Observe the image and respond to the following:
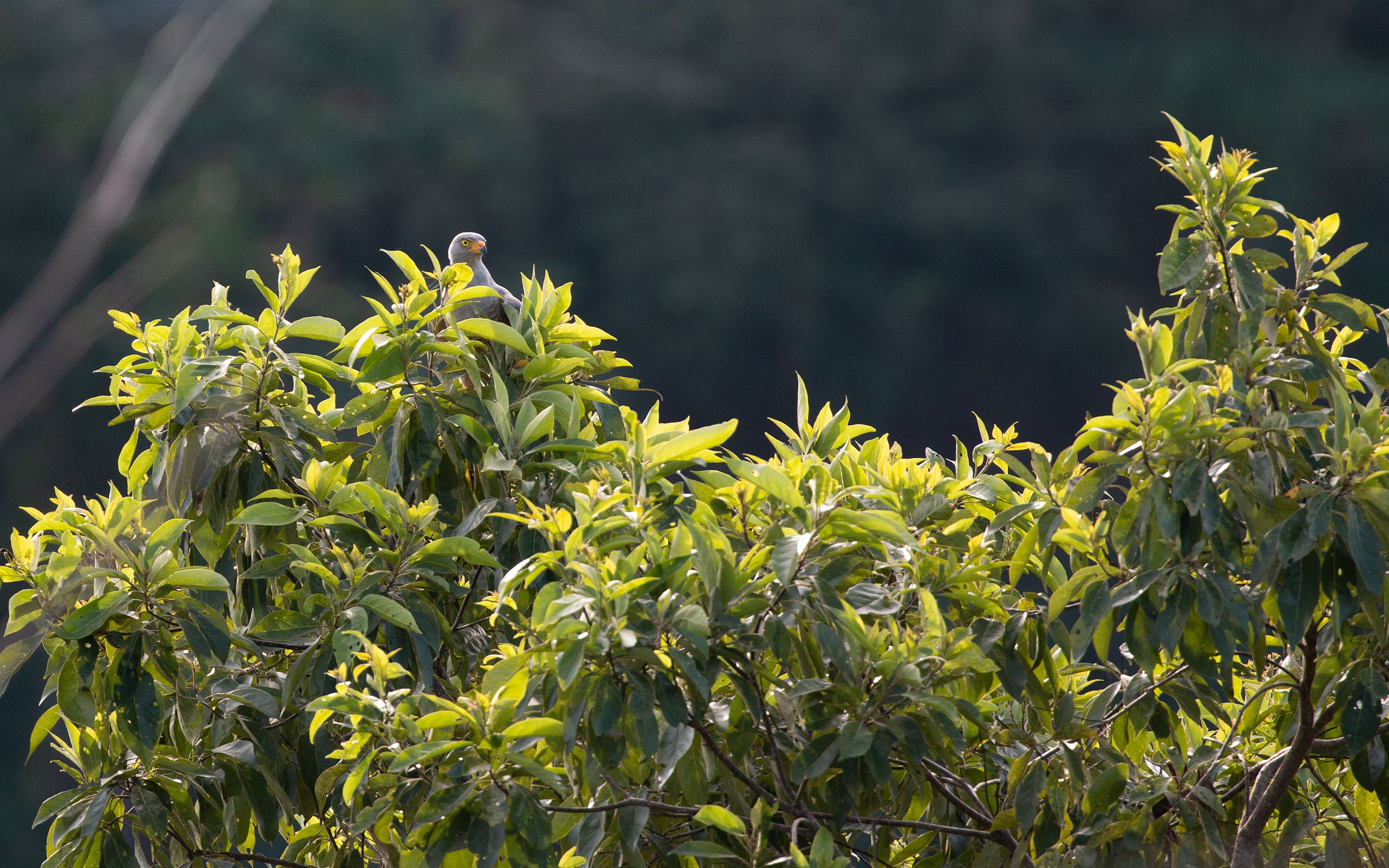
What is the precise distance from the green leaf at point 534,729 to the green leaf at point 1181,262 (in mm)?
1297

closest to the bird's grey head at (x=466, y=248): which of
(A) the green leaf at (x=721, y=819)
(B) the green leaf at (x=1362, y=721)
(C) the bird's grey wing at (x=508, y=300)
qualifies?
(C) the bird's grey wing at (x=508, y=300)

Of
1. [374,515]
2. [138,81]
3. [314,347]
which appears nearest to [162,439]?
[374,515]

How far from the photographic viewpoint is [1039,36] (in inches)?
888

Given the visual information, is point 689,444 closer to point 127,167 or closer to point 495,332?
point 495,332

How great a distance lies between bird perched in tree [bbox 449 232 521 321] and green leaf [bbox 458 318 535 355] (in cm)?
18

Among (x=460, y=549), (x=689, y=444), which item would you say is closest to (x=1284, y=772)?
(x=689, y=444)

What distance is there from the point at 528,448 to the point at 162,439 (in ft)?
2.41

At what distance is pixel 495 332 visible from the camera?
7.69 ft

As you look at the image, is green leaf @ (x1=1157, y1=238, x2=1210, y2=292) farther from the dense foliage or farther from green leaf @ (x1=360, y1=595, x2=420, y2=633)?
green leaf @ (x1=360, y1=595, x2=420, y2=633)

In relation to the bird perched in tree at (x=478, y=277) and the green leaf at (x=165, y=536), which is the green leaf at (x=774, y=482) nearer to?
the bird perched in tree at (x=478, y=277)

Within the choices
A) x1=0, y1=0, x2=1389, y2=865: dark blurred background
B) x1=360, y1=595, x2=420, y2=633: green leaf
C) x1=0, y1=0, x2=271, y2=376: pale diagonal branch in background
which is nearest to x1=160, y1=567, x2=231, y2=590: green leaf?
x1=360, y1=595, x2=420, y2=633: green leaf

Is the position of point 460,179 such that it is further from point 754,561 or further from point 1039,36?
point 754,561

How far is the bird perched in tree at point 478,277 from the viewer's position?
2.90 m

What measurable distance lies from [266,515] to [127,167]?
57.4 inches
